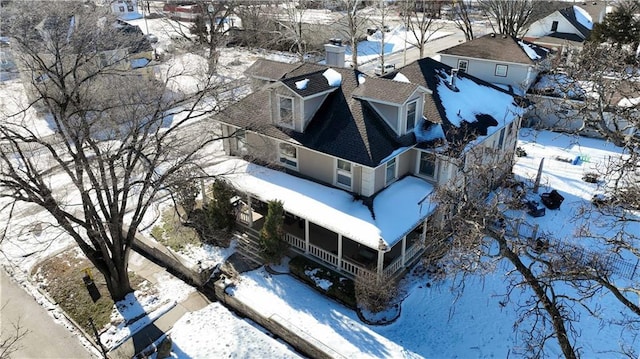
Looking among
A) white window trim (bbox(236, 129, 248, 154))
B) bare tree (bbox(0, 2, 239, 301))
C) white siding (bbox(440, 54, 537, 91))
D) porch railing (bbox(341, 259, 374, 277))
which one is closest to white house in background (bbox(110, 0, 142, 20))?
white siding (bbox(440, 54, 537, 91))

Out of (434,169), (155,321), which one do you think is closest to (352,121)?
(434,169)

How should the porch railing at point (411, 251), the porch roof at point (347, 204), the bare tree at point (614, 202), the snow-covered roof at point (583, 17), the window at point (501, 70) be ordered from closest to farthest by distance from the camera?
the bare tree at point (614, 202)
the porch roof at point (347, 204)
the porch railing at point (411, 251)
the window at point (501, 70)
the snow-covered roof at point (583, 17)

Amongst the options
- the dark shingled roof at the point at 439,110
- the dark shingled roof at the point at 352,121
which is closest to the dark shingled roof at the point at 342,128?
the dark shingled roof at the point at 352,121

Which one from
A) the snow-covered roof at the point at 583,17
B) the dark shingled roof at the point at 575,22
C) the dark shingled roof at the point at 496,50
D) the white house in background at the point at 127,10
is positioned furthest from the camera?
the white house in background at the point at 127,10

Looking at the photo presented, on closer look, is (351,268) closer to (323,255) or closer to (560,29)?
(323,255)

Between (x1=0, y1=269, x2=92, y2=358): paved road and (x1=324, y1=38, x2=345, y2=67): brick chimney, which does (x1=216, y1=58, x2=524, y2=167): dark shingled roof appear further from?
(x1=0, y1=269, x2=92, y2=358): paved road

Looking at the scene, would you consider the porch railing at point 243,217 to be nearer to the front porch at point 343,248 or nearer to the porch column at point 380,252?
the front porch at point 343,248
